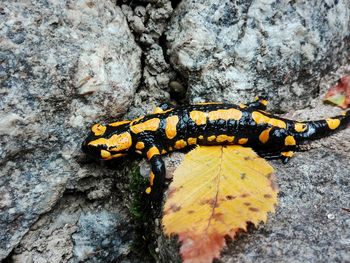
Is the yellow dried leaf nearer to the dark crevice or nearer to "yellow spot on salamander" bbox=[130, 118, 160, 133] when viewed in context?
"yellow spot on salamander" bbox=[130, 118, 160, 133]

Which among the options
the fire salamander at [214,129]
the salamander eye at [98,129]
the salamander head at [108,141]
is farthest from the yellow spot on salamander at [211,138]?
the salamander eye at [98,129]

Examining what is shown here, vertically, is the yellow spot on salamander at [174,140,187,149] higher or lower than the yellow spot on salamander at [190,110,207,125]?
lower

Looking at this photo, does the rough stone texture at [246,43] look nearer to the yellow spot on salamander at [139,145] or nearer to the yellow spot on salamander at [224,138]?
the yellow spot on salamander at [224,138]

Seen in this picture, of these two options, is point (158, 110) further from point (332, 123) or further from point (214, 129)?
point (332, 123)

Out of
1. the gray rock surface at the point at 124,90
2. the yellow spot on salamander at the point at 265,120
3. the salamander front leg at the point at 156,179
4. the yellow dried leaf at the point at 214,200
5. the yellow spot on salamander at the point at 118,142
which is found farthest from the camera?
the yellow spot on salamander at the point at 265,120

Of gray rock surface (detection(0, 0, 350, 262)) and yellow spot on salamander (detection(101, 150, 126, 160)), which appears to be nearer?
gray rock surface (detection(0, 0, 350, 262))

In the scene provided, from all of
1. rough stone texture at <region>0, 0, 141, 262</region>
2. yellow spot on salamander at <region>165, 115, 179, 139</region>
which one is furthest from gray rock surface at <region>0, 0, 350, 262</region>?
yellow spot on salamander at <region>165, 115, 179, 139</region>

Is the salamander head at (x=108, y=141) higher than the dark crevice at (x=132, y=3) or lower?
lower
